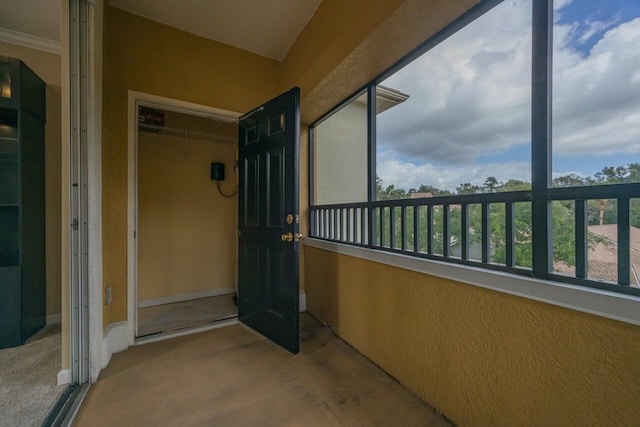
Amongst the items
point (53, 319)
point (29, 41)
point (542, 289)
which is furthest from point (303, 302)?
point (29, 41)

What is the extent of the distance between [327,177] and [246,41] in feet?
5.04

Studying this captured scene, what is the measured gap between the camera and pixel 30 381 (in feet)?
5.06

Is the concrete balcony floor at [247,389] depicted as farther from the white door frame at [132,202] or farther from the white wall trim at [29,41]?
the white wall trim at [29,41]

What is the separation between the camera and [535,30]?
99 cm

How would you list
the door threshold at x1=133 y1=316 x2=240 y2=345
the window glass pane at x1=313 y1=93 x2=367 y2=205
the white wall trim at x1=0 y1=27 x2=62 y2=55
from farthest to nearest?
the window glass pane at x1=313 y1=93 x2=367 y2=205
the white wall trim at x1=0 y1=27 x2=62 y2=55
the door threshold at x1=133 y1=316 x2=240 y2=345

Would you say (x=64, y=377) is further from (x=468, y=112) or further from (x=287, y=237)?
(x=468, y=112)

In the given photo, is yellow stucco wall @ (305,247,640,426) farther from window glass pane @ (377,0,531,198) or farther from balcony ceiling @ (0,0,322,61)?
balcony ceiling @ (0,0,322,61)

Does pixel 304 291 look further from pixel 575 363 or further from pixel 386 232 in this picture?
pixel 575 363

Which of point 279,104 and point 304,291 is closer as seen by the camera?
point 279,104

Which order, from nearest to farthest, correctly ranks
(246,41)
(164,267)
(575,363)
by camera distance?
(575,363) < (246,41) < (164,267)

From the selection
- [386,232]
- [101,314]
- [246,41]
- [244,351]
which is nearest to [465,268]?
[386,232]

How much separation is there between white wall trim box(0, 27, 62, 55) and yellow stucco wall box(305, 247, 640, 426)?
3.48m

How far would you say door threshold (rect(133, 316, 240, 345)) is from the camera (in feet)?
6.87

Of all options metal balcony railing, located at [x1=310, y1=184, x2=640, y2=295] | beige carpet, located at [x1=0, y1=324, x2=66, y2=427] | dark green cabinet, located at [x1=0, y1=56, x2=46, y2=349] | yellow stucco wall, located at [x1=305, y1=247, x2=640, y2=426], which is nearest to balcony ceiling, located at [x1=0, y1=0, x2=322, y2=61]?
dark green cabinet, located at [x1=0, y1=56, x2=46, y2=349]
